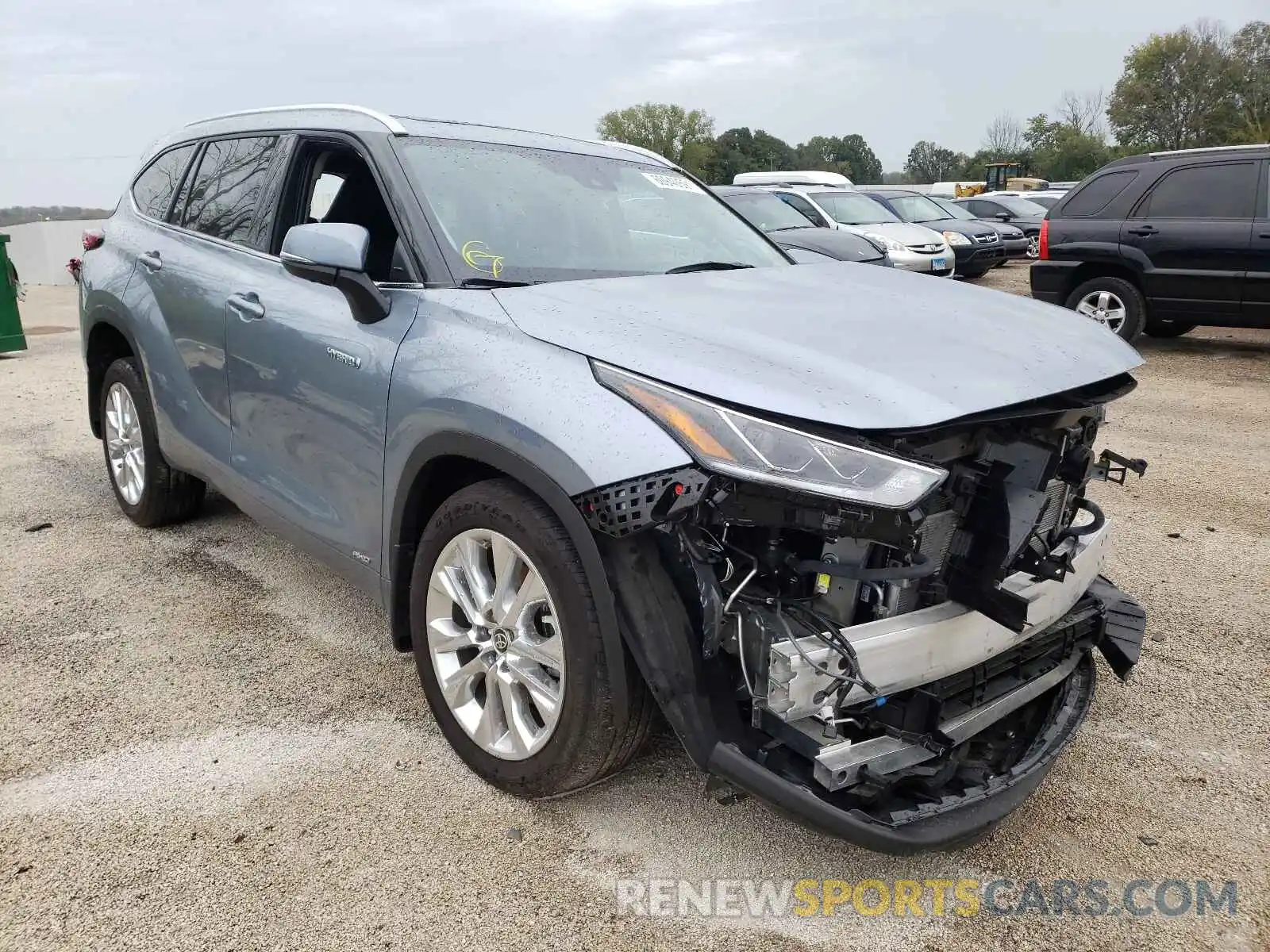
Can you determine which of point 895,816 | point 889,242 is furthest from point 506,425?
point 889,242

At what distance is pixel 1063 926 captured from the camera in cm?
224

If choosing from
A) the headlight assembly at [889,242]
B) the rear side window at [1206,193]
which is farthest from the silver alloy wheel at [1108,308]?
the headlight assembly at [889,242]

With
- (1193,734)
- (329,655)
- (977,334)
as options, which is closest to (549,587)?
(977,334)

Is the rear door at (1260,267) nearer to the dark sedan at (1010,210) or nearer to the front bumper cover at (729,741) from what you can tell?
the front bumper cover at (729,741)

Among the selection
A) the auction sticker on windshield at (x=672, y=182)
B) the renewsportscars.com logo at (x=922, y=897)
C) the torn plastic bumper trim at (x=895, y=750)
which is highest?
the auction sticker on windshield at (x=672, y=182)

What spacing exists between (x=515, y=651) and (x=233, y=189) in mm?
2473

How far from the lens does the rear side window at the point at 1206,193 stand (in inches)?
348

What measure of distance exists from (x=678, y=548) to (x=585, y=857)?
0.88m

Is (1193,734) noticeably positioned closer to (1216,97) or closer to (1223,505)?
(1223,505)

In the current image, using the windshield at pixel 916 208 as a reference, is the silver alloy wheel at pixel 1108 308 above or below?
below

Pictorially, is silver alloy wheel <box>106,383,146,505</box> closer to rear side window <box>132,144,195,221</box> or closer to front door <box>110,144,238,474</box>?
front door <box>110,144,238,474</box>

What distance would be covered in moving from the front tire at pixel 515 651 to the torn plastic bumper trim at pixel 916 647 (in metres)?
0.39

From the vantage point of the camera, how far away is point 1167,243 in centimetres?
920

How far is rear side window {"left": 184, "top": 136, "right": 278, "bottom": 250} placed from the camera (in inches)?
145
